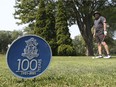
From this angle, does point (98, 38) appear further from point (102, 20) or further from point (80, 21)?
point (80, 21)

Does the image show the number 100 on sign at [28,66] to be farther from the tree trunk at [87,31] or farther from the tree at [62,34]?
the tree trunk at [87,31]

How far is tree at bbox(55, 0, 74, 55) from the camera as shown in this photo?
111 ft

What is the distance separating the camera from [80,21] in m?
42.5

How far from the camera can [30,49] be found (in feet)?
17.2

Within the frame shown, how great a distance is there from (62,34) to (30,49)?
30857mm

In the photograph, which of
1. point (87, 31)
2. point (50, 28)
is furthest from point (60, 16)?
point (87, 31)

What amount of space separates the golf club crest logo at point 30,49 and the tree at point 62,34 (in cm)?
2778

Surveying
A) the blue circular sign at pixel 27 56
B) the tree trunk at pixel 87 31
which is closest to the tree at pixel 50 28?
the tree trunk at pixel 87 31

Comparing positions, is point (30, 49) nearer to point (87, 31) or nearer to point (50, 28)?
point (50, 28)

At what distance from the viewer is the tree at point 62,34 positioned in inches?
1326

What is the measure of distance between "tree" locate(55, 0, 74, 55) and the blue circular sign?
27.7 m

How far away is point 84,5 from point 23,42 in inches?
1494

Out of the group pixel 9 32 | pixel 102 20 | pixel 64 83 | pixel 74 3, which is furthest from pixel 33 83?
pixel 9 32

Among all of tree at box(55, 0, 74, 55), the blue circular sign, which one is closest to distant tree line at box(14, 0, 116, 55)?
tree at box(55, 0, 74, 55)
